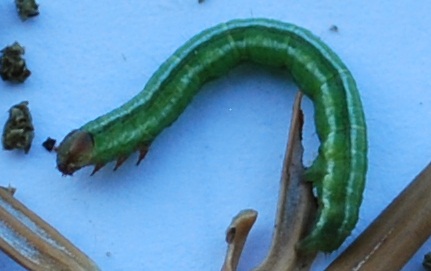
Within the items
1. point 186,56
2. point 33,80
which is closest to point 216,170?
point 186,56

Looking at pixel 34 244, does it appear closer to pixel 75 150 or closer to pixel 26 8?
pixel 75 150

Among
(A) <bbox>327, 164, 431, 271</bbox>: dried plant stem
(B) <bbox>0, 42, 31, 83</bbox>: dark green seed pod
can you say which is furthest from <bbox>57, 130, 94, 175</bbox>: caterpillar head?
(A) <bbox>327, 164, 431, 271</bbox>: dried plant stem

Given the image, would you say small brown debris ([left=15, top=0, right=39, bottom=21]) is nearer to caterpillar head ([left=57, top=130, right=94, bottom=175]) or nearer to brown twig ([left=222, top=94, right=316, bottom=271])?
caterpillar head ([left=57, top=130, right=94, bottom=175])

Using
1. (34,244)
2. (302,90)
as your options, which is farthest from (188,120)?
(34,244)

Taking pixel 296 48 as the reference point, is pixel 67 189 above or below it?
below

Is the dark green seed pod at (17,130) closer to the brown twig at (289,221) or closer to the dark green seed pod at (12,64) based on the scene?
the dark green seed pod at (12,64)

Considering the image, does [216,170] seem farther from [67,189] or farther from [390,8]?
[390,8]
